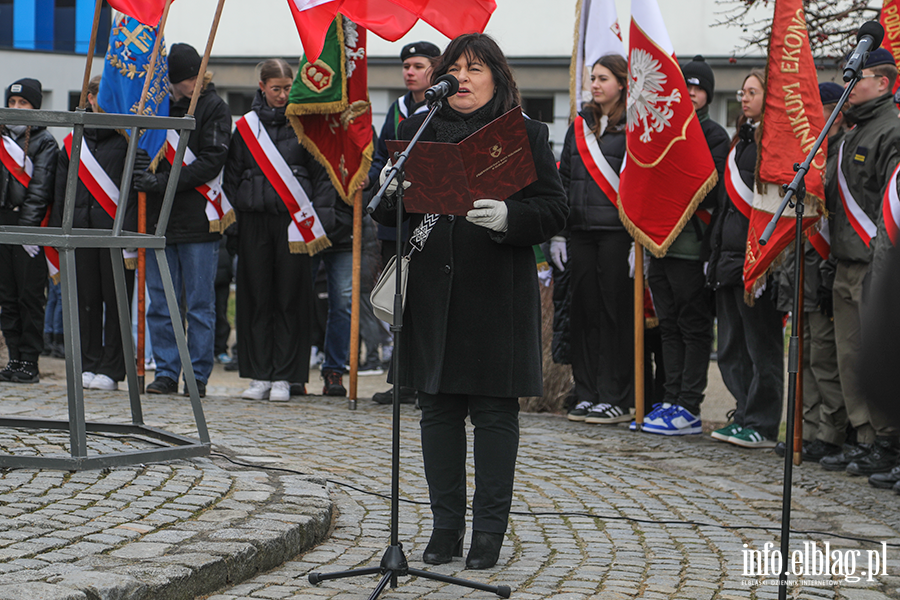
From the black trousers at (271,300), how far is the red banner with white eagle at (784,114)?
3.43 meters

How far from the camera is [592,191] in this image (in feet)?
26.5

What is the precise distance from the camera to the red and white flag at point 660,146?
756 cm

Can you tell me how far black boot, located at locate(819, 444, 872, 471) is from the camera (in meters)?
6.65

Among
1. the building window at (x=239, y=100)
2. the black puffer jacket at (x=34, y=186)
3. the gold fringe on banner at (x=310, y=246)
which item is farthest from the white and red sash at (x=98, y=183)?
the building window at (x=239, y=100)

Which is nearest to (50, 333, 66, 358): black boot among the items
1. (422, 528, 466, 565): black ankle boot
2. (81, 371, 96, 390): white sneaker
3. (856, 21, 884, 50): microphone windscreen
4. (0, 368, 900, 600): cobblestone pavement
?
(81, 371, 96, 390): white sneaker

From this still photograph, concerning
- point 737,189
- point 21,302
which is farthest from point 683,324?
point 21,302

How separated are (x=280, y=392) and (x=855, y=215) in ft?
14.3

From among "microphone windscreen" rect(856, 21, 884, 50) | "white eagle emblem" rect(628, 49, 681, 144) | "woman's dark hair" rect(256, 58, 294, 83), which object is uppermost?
"woman's dark hair" rect(256, 58, 294, 83)

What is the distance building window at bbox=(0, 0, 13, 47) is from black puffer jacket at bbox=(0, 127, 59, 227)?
20672mm

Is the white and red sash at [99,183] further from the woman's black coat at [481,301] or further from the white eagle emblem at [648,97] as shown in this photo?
the woman's black coat at [481,301]

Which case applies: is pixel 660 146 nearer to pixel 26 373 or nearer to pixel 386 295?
pixel 386 295

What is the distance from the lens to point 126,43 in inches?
325

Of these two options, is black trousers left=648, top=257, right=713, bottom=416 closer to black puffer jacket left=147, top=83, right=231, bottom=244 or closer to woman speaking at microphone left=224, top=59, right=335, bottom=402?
woman speaking at microphone left=224, top=59, right=335, bottom=402

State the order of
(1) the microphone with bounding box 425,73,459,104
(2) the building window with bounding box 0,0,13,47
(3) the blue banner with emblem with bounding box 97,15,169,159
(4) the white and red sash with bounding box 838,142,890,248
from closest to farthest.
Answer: (1) the microphone with bounding box 425,73,459,104
(4) the white and red sash with bounding box 838,142,890,248
(3) the blue banner with emblem with bounding box 97,15,169,159
(2) the building window with bounding box 0,0,13,47
